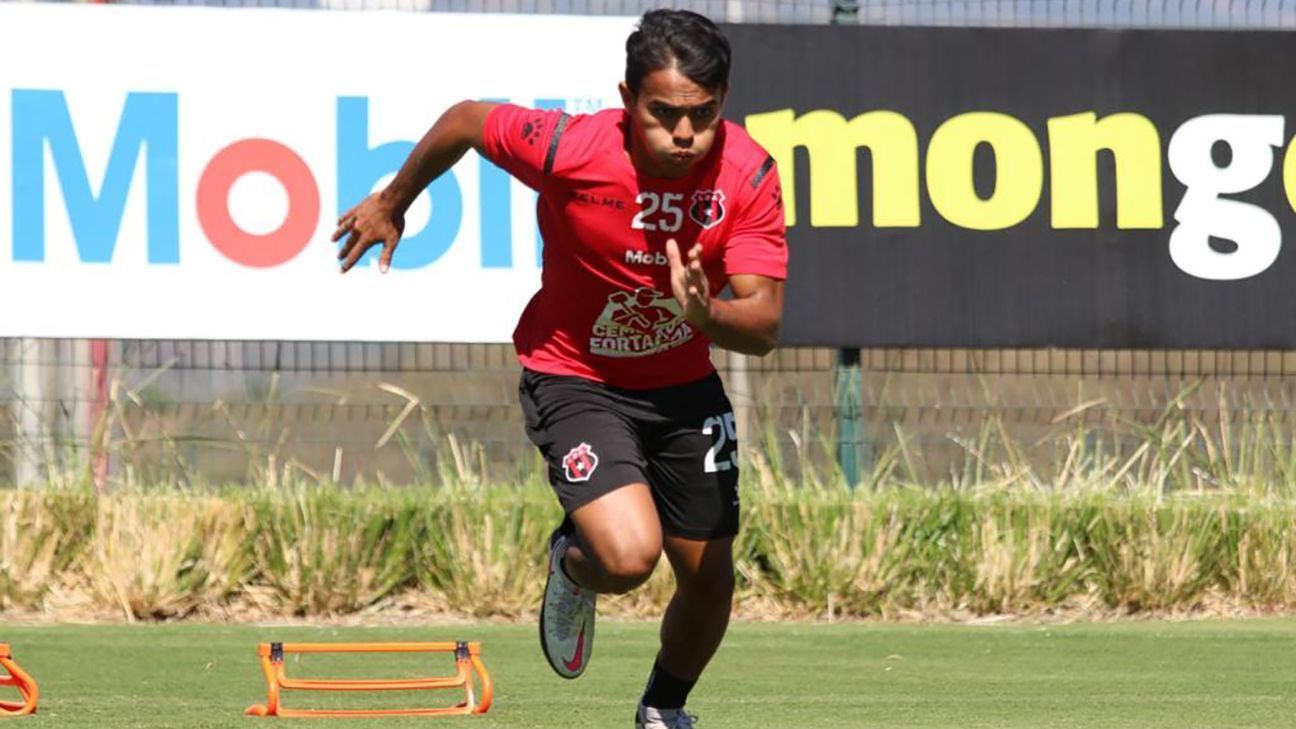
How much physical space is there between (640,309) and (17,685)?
2658 millimetres

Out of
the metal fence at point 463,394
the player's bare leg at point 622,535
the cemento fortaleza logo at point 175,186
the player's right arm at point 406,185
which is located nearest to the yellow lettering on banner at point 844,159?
the metal fence at point 463,394

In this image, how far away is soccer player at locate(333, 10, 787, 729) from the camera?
551 cm

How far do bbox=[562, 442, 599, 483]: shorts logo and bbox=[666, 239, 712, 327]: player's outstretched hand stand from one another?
2.69 feet

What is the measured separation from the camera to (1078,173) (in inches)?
440

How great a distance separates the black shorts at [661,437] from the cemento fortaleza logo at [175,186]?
499 centimetres

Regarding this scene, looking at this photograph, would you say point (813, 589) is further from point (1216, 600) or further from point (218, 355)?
point (218, 355)

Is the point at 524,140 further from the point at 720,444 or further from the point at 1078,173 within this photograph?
the point at 1078,173

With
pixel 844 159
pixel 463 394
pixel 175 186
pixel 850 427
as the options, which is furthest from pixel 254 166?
pixel 850 427

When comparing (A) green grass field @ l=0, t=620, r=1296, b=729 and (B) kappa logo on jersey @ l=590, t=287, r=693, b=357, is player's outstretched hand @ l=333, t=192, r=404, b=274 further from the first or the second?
(A) green grass field @ l=0, t=620, r=1296, b=729

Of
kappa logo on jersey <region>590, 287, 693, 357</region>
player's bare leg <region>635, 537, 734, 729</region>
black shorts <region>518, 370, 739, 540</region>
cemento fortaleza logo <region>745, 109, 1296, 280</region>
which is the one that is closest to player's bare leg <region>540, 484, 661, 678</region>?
black shorts <region>518, 370, 739, 540</region>

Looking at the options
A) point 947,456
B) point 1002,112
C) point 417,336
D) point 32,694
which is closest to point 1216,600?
A: point 947,456

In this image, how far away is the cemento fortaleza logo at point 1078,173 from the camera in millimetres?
11055

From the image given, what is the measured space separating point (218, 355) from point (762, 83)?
319 cm

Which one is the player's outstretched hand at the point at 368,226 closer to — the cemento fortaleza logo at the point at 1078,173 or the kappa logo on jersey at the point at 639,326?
the kappa logo on jersey at the point at 639,326
